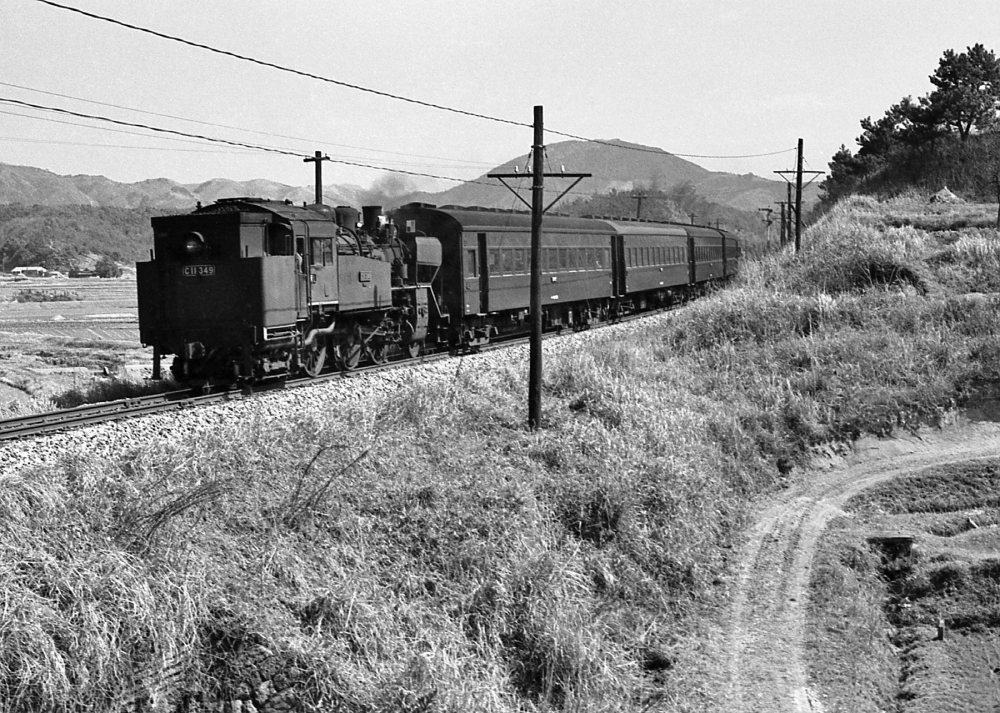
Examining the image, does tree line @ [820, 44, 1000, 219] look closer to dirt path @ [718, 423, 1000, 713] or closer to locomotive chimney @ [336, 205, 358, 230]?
dirt path @ [718, 423, 1000, 713]

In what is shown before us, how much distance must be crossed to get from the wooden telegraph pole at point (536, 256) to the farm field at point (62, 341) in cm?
799

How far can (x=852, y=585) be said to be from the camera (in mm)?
15172

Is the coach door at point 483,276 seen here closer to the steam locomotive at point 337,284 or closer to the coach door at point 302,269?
the steam locomotive at point 337,284

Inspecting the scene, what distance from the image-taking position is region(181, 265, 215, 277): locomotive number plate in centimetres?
1570

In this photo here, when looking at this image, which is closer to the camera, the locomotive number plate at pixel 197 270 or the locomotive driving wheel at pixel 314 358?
the locomotive number plate at pixel 197 270

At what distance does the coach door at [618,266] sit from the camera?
32219 mm

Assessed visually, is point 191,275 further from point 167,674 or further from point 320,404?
point 167,674

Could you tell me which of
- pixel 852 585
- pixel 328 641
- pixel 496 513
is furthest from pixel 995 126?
pixel 328 641

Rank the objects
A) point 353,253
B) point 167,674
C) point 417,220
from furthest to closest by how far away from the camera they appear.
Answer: point 417,220
point 353,253
point 167,674

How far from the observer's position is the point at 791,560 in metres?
16.1

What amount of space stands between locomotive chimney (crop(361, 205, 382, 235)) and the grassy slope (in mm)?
4481

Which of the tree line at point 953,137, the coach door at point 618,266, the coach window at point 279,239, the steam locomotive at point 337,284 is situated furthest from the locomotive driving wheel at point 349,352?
the tree line at point 953,137

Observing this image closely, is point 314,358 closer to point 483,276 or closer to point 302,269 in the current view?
point 302,269

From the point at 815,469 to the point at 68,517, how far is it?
16.4 metres
